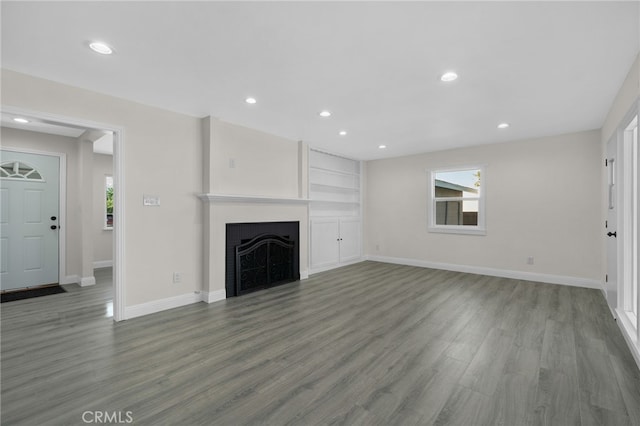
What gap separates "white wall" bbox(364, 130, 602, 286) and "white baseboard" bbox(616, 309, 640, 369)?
193 centimetres

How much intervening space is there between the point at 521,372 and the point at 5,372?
379 cm

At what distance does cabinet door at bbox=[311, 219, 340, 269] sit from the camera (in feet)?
18.7

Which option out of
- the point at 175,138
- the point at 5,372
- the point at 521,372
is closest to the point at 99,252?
the point at 175,138

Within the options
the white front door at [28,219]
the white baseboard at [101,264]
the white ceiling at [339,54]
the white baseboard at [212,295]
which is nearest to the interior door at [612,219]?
the white ceiling at [339,54]

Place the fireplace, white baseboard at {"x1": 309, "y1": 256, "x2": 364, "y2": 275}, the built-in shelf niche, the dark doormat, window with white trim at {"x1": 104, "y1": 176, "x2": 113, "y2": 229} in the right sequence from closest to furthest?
1. the dark doormat
2. the fireplace
3. white baseboard at {"x1": 309, "y1": 256, "x2": 364, "y2": 275}
4. the built-in shelf niche
5. window with white trim at {"x1": 104, "y1": 176, "x2": 113, "y2": 229}

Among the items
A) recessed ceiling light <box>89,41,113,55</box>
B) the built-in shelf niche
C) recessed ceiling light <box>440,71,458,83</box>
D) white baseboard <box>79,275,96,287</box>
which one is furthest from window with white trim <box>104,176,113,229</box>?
recessed ceiling light <box>440,71,458,83</box>

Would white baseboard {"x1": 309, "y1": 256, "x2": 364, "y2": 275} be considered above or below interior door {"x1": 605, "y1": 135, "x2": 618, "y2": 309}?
below

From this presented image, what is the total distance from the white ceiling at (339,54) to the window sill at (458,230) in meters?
2.34

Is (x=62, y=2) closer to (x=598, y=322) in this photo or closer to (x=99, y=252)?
(x=598, y=322)

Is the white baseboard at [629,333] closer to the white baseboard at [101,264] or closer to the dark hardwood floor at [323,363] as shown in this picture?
the dark hardwood floor at [323,363]

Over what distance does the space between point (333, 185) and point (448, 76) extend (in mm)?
3806

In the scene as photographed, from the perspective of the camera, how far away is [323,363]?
7.45ft

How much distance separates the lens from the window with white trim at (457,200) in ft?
18.4

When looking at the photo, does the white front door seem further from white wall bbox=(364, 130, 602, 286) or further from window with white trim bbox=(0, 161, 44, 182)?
white wall bbox=(364, 130, 602, 286)
